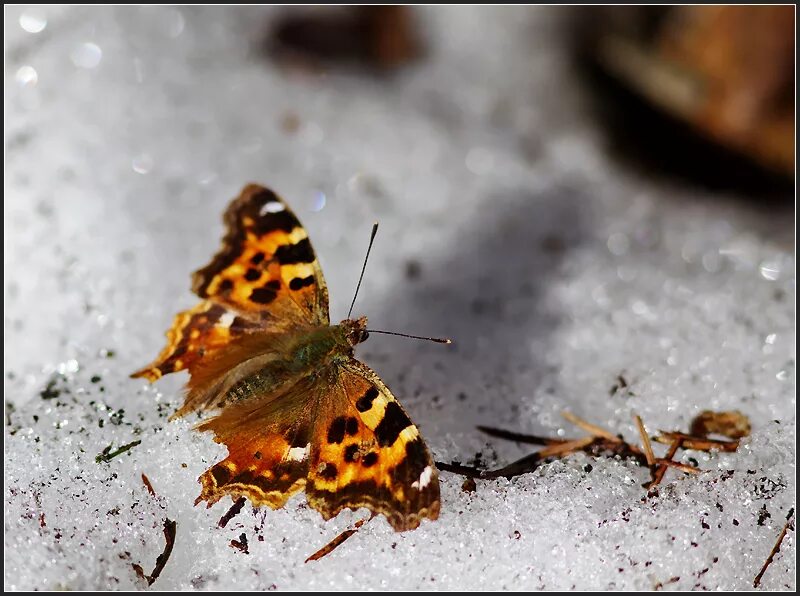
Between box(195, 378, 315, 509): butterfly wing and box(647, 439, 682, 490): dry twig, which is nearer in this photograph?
box(195, 378, 315, 509): butterfly wing

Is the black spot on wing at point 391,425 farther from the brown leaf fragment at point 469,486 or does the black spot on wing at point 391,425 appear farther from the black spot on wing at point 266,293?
the black spot on wing at point 266,293

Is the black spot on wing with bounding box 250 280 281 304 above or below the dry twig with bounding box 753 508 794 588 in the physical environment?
above

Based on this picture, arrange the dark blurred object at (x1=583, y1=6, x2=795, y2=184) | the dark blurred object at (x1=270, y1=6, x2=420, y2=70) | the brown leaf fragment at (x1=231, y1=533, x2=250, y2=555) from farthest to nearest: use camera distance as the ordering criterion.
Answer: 1. the dark blurred object at (x1=270, y1=6, x2=420, y2=70)
2. the dark blurred object at (x1=583, y1=6, x2=795, y2=184)
3. the brown leaf fragment at (x1=231, y1=533, x2=250, y2=555)

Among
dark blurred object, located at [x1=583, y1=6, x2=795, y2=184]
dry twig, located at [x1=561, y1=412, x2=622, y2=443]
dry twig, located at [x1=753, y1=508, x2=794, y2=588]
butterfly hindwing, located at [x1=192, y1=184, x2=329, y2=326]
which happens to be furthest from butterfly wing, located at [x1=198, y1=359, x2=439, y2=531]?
dark blurred object, located at [x1=583, y1=6, x2=795, y2=184]

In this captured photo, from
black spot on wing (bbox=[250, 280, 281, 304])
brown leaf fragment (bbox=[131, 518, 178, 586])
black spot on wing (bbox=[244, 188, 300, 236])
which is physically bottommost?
brown leaf fragment (bbox=[131, 518, 178, 586])

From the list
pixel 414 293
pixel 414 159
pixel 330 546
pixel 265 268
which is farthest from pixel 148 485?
pixel 414 159

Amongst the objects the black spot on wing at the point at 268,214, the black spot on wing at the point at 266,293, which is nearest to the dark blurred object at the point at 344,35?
the black spot on wing at the point at 268,214

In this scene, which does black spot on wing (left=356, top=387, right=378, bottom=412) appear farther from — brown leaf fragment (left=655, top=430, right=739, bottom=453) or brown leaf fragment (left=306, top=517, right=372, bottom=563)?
brown leaf fragment (left=655, top=430, right=739, bottom=453)
